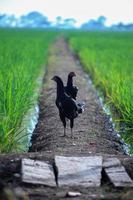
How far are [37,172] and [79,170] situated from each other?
1.22ft

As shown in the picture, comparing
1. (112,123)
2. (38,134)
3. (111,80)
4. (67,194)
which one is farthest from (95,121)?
(67,194)

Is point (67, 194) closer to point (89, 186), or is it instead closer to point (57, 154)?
point (89, 186)

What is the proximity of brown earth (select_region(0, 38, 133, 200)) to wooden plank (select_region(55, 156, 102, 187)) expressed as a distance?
0.28ft

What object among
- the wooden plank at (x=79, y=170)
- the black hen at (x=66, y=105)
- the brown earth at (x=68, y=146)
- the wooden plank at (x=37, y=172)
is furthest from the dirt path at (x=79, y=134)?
the wooden plank at (x=37, y=172)

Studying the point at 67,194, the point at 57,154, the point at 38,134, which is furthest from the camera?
the point at 38,134

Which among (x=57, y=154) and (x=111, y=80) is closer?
(x=57, y=154)

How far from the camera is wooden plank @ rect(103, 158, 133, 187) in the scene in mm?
4341

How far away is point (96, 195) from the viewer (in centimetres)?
407

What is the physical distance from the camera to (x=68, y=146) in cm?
577

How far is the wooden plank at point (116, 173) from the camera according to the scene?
4.34 meters

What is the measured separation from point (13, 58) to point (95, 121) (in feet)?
16.1

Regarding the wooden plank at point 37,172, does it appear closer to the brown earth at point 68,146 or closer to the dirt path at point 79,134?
the brown earth at point 68,146

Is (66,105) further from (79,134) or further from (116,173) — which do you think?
(116,173)

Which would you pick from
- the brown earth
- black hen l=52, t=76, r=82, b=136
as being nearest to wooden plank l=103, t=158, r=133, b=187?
the brown earth
